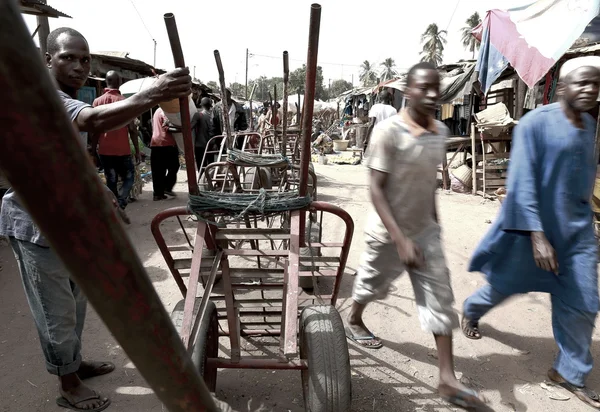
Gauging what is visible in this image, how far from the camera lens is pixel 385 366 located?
2791 millimetres

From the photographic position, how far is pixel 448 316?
7.11 feet

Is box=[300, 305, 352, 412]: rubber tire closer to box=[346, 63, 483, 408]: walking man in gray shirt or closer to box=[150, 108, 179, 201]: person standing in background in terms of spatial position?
box=[346, 63, 483, 408]: walking man in gray shirt

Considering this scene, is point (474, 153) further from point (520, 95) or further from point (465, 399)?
point (465, 399)

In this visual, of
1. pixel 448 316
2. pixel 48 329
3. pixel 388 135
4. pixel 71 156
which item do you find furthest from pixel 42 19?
pixel 71 156

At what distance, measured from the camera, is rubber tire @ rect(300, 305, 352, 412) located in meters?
1.83

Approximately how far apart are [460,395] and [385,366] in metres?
0.81

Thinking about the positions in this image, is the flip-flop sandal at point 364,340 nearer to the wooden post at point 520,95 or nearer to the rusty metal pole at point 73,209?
the rusty metal pole at point 73,209

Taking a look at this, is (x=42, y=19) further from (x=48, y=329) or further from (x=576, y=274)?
(x=576, y=274)

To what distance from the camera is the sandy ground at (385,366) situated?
2.43 meters

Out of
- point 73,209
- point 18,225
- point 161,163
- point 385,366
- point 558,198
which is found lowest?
point 385,366

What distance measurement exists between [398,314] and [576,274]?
1.45m

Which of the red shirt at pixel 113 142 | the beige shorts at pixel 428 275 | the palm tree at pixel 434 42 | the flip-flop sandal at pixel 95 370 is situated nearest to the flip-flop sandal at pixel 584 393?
the beige shorts at pixel 428 275

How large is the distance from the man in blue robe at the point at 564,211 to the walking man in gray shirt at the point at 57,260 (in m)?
2.14

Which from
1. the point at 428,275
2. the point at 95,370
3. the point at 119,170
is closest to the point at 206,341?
the point at 95,370
